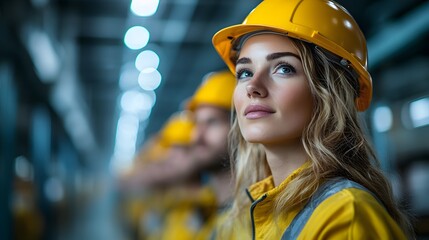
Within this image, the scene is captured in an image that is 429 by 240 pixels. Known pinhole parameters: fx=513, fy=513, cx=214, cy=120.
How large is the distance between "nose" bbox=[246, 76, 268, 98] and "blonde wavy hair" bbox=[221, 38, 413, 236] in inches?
6.6

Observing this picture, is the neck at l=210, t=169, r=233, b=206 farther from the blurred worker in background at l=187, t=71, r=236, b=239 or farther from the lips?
the lips

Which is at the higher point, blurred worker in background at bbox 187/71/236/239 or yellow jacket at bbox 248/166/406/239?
blurred worker in background at bbox 187/71/236/239

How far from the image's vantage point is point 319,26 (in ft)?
6.31

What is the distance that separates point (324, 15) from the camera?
1.97m

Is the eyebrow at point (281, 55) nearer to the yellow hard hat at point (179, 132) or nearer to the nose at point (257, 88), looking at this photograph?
the nose at point (257, 88)

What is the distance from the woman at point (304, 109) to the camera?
1.80 metres

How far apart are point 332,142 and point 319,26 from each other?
0.44 m

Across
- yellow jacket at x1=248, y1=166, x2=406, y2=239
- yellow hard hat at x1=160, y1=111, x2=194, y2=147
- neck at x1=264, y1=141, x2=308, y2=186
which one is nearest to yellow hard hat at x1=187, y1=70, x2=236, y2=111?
yellow hard hat at x1=160, y1=111, x2=194, y2=147

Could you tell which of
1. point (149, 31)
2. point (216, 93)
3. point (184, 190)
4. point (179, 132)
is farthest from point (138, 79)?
point (216, 93)

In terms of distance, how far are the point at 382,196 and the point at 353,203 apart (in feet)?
0.99

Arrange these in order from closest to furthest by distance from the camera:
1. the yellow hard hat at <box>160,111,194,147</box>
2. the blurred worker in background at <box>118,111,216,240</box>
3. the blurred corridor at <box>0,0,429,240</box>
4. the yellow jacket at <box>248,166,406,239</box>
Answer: the yellow jacket at <box>248,166,406,239</box> → the blurred worker in background at <box>118,111,216,240</box> → the blurred corridor at <box>0,0,429,240</box> → the yellow hard hat at <box>160,111,194,147</box>

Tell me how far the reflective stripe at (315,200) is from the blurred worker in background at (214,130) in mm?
2065

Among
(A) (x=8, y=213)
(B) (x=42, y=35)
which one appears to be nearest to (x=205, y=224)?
(A) (x=8, y=213)

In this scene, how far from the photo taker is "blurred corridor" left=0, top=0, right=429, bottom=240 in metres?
5.47
